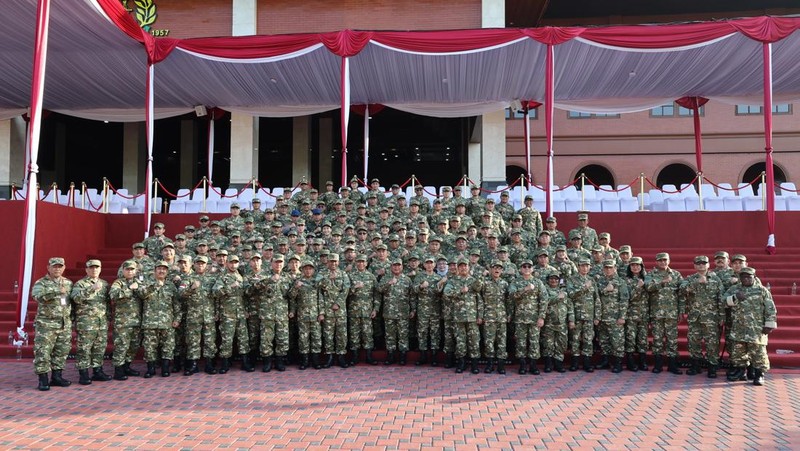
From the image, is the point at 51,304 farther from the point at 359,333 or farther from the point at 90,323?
the point at 359,333

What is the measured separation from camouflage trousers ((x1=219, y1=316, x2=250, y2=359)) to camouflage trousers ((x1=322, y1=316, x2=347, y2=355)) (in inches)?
39.5

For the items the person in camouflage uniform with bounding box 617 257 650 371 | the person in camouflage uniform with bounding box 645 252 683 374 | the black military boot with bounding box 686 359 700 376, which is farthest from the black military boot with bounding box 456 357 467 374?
the black military boot with bounding box 686 359 700 376

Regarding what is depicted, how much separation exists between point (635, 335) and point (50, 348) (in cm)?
700

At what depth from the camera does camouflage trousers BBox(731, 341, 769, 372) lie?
6.73 metres

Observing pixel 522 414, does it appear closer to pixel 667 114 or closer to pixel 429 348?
pixel 429 348

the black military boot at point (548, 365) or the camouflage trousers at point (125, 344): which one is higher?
the camouflage trousers at point (125, 344)

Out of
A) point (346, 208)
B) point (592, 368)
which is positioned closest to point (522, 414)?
point (592, 368)

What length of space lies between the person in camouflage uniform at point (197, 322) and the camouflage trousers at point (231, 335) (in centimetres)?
11

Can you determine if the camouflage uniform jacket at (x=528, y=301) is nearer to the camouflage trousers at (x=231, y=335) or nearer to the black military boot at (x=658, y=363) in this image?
the black military boot at (x=658, y=363)

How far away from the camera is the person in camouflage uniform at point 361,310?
7.78 metres

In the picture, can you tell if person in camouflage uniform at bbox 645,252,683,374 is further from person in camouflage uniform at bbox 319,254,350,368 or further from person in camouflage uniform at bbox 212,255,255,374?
person in camouflage uniform at bbox 212,255,255,374

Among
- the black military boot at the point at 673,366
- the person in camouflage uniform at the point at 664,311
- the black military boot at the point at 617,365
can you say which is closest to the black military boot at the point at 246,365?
the black military boot at the point at 617,365

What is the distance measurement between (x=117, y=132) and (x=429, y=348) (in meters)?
20.6

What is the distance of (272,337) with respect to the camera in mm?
7453
